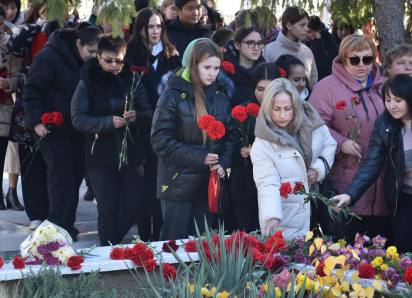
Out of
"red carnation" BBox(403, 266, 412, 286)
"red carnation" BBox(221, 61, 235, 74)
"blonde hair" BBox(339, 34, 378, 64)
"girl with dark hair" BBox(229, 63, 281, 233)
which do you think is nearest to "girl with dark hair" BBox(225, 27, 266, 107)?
"red carnation" BBox(221, 61, 235, 74)

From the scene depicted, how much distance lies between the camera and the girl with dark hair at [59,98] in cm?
644

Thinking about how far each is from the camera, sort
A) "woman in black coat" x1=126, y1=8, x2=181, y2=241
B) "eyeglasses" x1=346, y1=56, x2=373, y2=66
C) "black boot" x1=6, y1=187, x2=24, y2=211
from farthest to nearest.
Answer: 1. "black boot" x1=6, y1=187, x2=24, y2=211
2. "woman in black coat" x1=126, y1=8, x2=181, y2=241
3. "eyeglasses" x1=346, y1=56, x2=373, y2=66

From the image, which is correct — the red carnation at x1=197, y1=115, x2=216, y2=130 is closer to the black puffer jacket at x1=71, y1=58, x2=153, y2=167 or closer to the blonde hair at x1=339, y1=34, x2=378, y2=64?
the black puffer jacket at x1=71, y1=58, x2=153, y2=167

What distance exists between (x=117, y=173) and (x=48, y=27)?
185 cm

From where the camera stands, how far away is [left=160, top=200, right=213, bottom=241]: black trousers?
17.8 ft

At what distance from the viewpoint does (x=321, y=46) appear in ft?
26.7

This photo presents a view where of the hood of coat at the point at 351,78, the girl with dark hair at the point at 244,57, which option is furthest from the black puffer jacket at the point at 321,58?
the hood of coat at the point at 351,78

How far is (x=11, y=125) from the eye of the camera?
716 cm

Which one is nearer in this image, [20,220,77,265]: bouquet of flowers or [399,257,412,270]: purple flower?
[399,257,412,270]: purple flower

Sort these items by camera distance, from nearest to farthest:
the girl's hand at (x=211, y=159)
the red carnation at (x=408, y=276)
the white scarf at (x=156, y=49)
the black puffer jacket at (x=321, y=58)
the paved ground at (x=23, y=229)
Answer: the red carnation at (x=408, y=276) < the girl's hand at (x=211, y=159) < the white scarf at (x=156, y=49) < the paved ground at (x=23, y=229) < the black puffer jacket at (x=321, y=58)

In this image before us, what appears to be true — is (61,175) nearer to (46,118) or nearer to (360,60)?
(46,118)

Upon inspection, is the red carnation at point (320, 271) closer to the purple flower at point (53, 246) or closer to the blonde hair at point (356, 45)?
the purple flower at point (53, 246)

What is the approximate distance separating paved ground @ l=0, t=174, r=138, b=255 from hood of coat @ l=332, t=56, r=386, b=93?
8.83 ft

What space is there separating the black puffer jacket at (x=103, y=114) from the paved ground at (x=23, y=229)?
1097 millimetres
